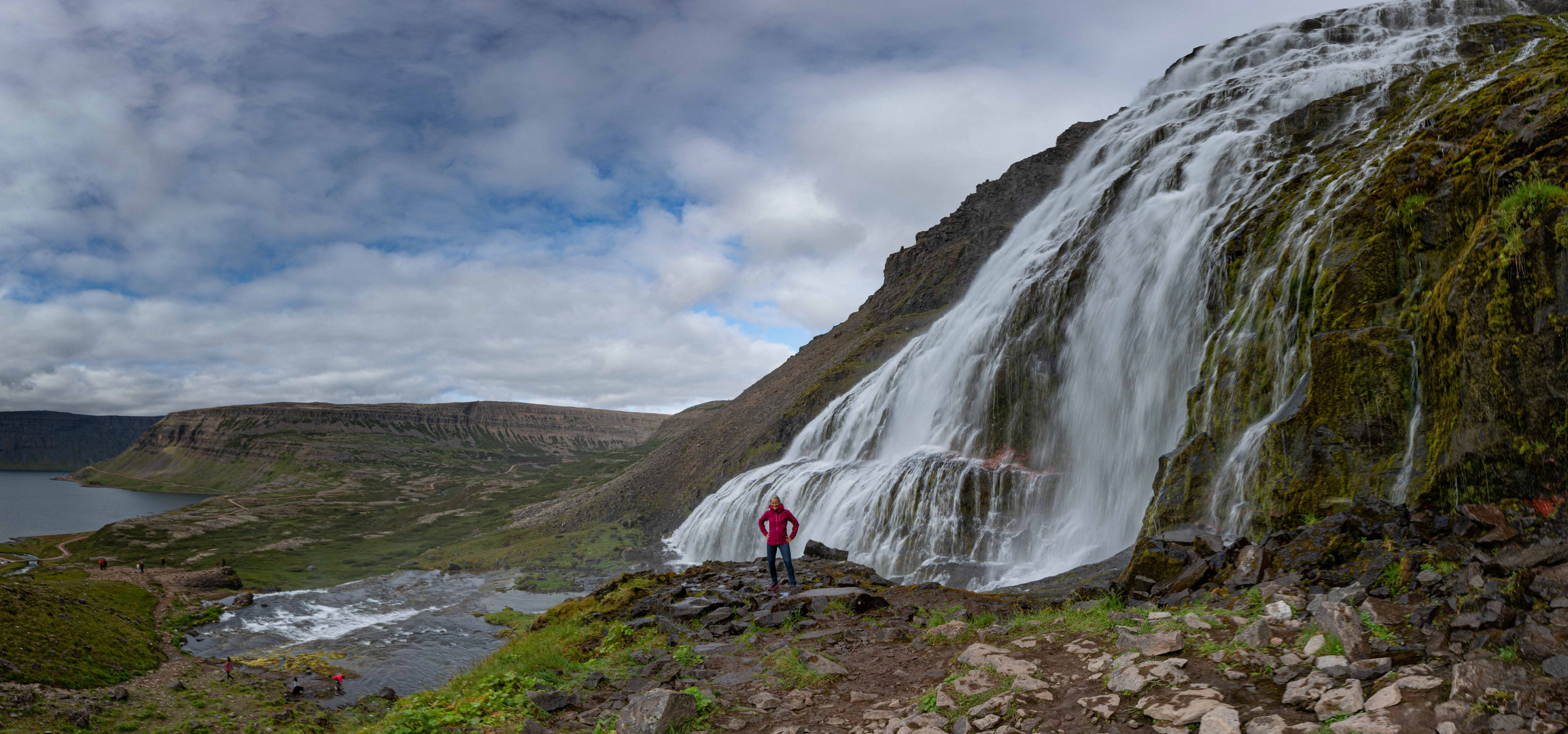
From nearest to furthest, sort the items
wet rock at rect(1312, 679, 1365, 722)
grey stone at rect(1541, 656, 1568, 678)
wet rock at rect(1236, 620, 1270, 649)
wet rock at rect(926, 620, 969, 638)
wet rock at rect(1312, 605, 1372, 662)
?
grey stone at rect(1541, 656, 1568, 678)
wet rock at rect(1312, 679, 1365, 722)
wet rock at rect(1312, 605, 1372, 662)
wet rock at rect(1236, 620, 1270, 649)
wet rock at rect(926, 620, 969, 638)

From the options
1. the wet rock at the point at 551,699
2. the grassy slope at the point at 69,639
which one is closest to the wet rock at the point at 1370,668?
the wet rock at the point at 551,699

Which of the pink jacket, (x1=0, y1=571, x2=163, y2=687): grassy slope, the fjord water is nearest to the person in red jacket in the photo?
the pink jacket

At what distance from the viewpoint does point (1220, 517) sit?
45.1 feet

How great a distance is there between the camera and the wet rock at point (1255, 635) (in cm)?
597

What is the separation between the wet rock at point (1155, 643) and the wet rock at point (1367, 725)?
1781 mm

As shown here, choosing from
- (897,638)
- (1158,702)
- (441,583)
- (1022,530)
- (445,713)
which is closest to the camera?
(1158,702)

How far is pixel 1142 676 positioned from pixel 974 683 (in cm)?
155

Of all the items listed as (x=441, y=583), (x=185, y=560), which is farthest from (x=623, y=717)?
(x=185, y=560)

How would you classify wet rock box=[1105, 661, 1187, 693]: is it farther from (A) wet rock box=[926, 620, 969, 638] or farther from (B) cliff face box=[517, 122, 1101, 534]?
(B) cliff face box=[517, 122, 1101, 534]

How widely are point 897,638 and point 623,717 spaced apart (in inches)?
174

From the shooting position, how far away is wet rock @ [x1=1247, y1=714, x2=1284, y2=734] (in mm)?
4531

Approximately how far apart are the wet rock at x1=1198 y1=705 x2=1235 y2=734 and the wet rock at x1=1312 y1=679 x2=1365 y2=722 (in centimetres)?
51

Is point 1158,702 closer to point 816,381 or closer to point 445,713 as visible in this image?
point 445,713

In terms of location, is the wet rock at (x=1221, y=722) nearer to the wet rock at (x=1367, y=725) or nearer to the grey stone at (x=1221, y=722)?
the grey stone at (x=1221, y=722)
